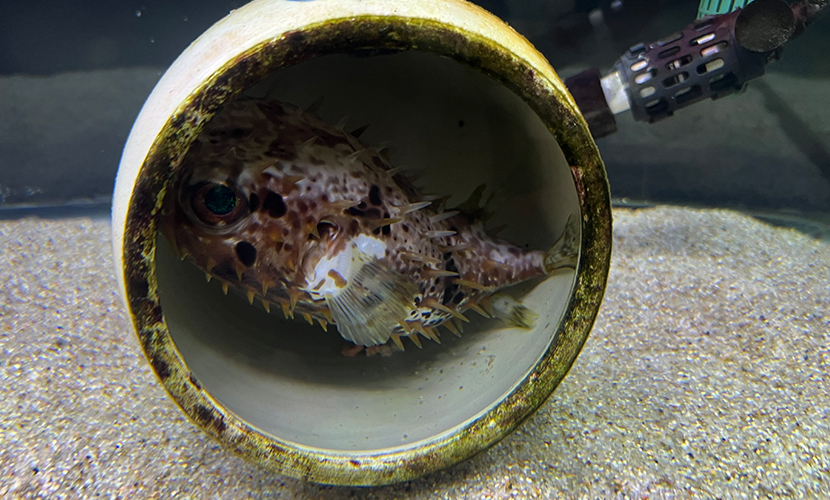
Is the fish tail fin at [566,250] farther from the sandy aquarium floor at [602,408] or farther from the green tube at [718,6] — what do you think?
the green tube at [718,6]

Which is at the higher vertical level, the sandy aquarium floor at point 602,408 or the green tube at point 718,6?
the green tube at point 718,6

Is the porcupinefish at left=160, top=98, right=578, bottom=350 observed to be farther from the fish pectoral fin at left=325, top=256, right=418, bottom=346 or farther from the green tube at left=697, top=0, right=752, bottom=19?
the green tube at left=697, top=0, right=752, bottom=19

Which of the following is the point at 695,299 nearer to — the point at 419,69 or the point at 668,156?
the point at 668,156

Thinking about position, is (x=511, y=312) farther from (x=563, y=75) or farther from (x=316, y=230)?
(x=563, y=75)

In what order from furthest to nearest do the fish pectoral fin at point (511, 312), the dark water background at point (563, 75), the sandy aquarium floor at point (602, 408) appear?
1. the dark water background at point (563, 75)
2. the fish pectoral fin at point (511, 312)
3. the sandy aquarium floor at point (602, 408)

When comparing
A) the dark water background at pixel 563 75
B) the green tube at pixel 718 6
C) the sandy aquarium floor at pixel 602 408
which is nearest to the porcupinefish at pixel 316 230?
the sandy aquarium floor at pixel 602 408
